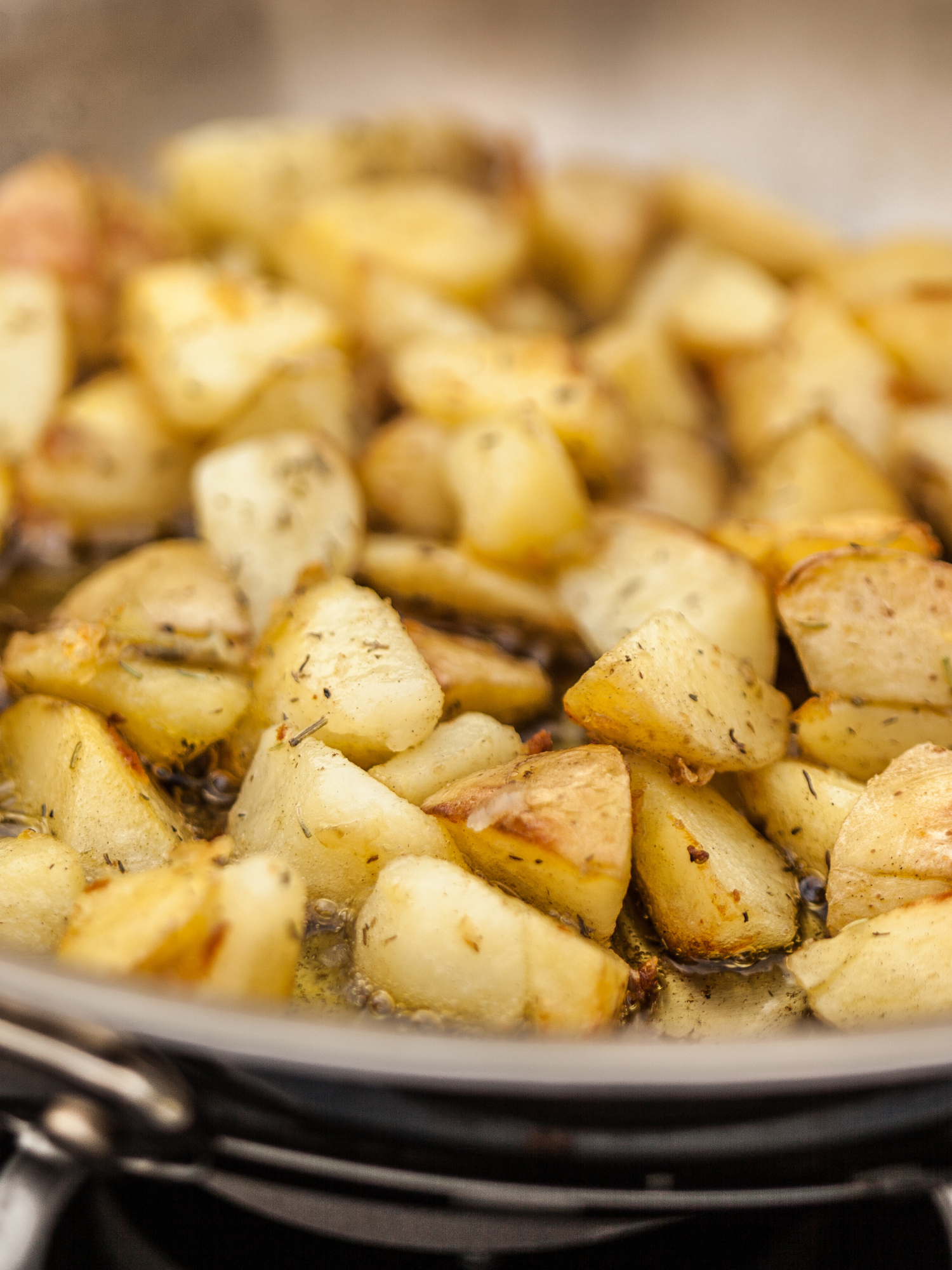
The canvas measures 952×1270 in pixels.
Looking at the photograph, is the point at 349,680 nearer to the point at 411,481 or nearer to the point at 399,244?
the point at 411,481

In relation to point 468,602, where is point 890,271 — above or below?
above

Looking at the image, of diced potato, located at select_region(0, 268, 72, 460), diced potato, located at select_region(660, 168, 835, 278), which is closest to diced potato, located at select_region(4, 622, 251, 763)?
diced potato, located at select_region(0, 268, 72, 460)

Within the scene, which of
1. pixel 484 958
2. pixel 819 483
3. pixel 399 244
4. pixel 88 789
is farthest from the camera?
pixel 399 244

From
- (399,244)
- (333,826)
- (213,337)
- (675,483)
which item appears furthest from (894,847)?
(399,244)

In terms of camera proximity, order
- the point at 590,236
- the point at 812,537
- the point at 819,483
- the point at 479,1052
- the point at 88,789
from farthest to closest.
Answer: the point at 590,236
the point at 819,483
the point at 812,537
the point at 88,789
the point at 479,1052

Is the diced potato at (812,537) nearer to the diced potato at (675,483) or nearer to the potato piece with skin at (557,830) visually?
the diced potato at (675,483)

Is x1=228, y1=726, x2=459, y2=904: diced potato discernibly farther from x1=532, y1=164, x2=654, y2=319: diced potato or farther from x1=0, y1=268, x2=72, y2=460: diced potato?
x1=532, y1=164, x2=654, y2=319: diced potato

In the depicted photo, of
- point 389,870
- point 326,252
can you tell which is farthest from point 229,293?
point 389,870
